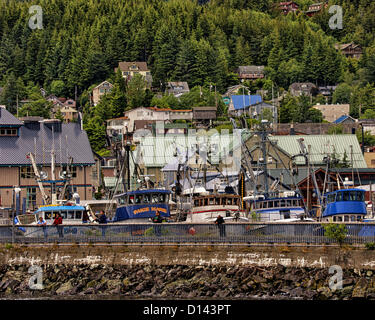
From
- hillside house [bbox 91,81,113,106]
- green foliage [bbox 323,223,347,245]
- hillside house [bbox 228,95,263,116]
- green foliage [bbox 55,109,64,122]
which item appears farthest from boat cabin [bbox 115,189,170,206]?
hillside house [bbox 91,81,113,106]

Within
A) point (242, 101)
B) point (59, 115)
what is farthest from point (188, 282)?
point (242, 101)

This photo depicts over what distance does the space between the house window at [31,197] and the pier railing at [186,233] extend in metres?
22.7

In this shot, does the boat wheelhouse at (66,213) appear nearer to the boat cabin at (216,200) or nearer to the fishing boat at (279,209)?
the boat cabin at (216,200)

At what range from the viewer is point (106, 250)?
165ft

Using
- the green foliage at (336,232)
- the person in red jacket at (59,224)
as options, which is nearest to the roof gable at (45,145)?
the person in red jacket at (59,224)

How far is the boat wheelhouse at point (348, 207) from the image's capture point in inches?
2160

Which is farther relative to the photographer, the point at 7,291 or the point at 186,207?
the point at 186,207

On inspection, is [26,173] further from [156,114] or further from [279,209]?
[156,114]

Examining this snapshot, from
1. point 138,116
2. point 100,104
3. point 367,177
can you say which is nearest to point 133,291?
point 367,177

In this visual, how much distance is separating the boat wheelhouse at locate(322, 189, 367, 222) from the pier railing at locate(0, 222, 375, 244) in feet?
21.5

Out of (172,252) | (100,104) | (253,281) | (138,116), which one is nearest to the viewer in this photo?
(253,281)

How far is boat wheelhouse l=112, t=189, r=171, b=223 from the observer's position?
57000mm

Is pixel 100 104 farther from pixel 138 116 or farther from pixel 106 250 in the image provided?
pixel 106 250

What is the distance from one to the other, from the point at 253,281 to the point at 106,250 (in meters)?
8.62
